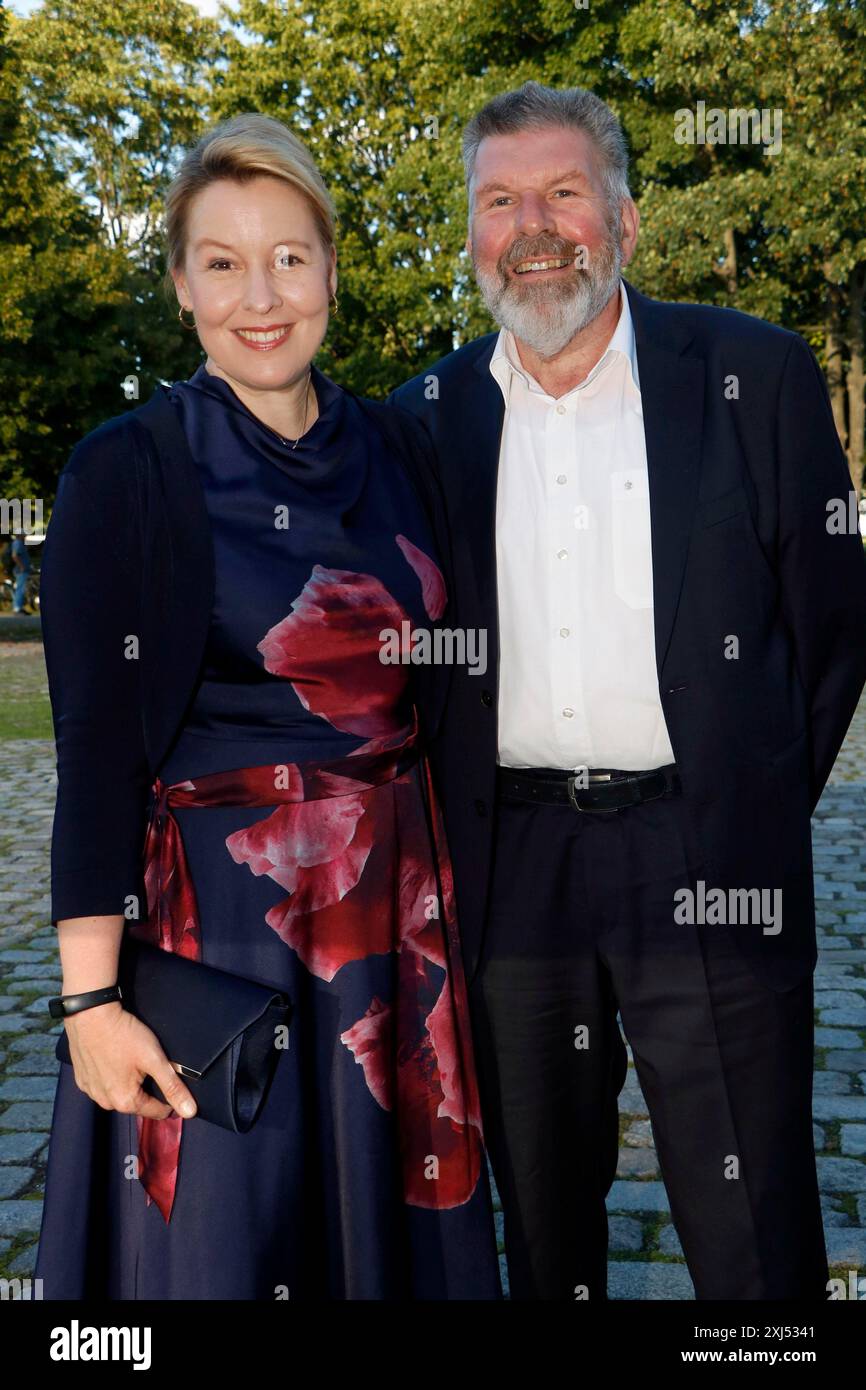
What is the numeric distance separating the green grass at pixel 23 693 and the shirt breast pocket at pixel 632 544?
35.4 ft

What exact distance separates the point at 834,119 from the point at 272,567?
22.3m

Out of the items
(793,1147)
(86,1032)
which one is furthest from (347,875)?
(793,1147)

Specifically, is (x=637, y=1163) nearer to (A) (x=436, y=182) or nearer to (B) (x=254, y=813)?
(B) (x=254, y=813)

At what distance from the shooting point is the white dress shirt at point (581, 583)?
3021 mm

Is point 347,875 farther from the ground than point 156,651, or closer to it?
closer to it

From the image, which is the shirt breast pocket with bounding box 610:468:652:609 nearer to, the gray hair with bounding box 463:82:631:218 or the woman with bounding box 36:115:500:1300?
the woman with bounding box 36:115:500:1300

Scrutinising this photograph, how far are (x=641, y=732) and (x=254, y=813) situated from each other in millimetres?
895

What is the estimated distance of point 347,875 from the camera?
2.68 meters

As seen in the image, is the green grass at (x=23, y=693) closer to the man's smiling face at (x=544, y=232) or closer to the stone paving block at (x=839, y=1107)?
the stone paving block at (x=839, y=1107)

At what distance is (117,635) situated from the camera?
254 centimetres

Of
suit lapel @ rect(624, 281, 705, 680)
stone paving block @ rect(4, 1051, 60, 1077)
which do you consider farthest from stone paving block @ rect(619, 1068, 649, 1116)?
suit lapel @ rect(624, 281, 705, 680)
